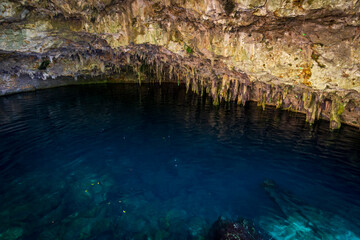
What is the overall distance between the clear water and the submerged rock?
1.00ft

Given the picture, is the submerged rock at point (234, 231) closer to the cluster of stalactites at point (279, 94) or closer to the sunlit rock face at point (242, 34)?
the sunlit rock face at point (242, 34)

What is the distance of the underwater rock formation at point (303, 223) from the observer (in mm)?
6066

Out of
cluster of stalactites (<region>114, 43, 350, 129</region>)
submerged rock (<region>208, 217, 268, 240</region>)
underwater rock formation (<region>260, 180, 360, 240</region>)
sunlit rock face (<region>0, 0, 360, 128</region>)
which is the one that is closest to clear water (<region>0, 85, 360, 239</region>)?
underwater rock formation (<region>260, 180, 360, 240</region>)

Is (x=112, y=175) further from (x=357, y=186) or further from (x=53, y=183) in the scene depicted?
(x=357, y=186)

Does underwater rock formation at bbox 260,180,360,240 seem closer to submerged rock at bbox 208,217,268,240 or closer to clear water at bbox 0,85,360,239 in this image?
clear water at bbox 0,85,360,239

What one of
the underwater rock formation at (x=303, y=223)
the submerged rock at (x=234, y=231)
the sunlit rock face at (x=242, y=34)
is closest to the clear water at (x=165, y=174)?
the underwater rock formation at (x=303, y=223)

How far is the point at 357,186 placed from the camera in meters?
8.27

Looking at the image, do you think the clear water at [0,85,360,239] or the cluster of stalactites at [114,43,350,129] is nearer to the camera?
the clear water at [0,85,360,239]

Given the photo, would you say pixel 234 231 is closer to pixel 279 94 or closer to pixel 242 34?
pixel 242 34

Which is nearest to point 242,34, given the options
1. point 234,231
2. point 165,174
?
point 165,174

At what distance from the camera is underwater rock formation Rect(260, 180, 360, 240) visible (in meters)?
6.07

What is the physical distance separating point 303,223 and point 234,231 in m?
2.46

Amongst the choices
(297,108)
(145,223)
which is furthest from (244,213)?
(297,108)

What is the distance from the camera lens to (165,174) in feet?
29.1
